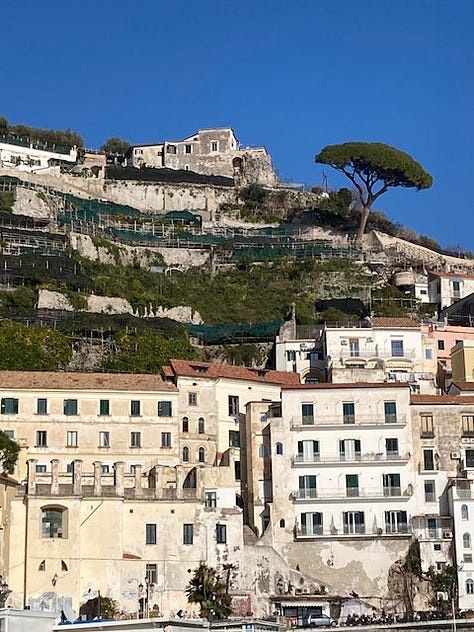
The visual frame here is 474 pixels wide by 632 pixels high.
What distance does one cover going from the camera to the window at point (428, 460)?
69812 mm

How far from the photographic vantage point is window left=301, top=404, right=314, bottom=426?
70625 millimetres

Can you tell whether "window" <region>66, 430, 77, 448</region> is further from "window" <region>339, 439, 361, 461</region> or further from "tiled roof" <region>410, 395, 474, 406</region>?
"tiled roof" <region>410, 395, 474, 406</region>

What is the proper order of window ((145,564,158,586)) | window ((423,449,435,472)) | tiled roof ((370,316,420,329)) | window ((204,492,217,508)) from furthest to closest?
tiled roof ((370,316,420,329)) → window ((423,449,435,472)) → window ((204,492,217,508)) → window ((145,564,158,586))

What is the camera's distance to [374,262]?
107 meters

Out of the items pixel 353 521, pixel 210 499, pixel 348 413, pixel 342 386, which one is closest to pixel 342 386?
pixel 342 386

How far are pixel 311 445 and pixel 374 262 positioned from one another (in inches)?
1569

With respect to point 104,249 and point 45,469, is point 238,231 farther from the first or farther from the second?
point 45,469

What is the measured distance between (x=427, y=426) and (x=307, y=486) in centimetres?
753

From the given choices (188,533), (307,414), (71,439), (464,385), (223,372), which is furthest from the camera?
(223,372)

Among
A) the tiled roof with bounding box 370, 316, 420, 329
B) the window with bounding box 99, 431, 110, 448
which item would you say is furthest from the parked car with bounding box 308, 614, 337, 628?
the tiled roof with bounding box 370, 316, 420, 329

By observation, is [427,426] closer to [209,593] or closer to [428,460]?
[428,460]

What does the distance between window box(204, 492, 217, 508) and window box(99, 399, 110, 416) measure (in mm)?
8206

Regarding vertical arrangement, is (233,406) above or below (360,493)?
above

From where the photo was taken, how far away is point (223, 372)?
75.6 meters
